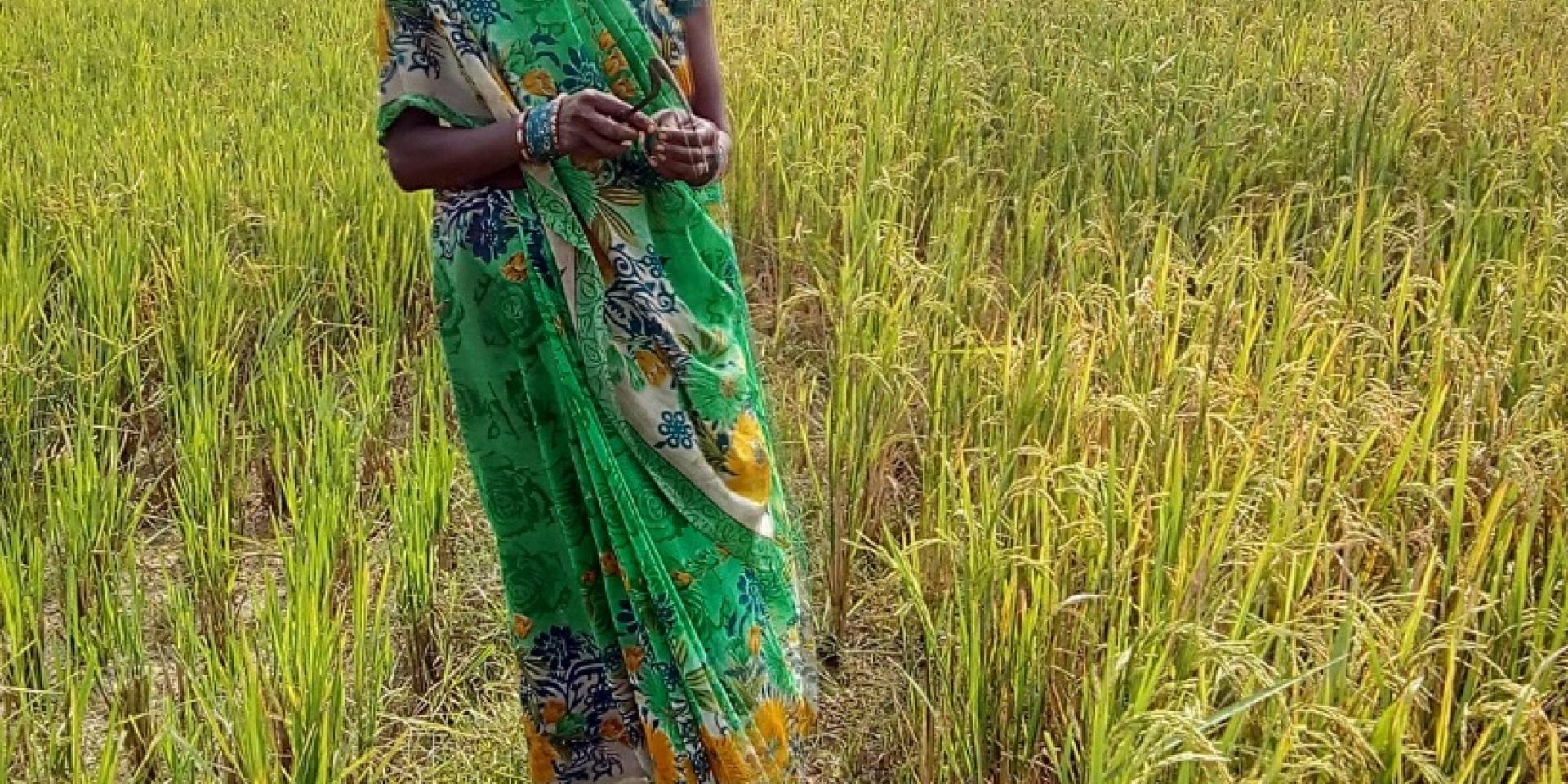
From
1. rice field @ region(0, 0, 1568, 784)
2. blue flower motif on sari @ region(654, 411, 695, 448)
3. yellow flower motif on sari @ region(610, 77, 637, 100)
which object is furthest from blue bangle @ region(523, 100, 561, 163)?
rice field @ region(0, 0, 1568, 784)

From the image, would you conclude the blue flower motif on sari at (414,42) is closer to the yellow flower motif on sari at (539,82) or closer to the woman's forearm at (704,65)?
the yellow flower motif on sari at (539,82)

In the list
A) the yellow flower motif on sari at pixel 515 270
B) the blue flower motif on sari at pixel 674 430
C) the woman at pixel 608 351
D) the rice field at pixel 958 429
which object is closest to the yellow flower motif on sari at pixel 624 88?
the woman at pixel 608 351

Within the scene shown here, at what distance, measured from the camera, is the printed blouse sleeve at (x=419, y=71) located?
1398 millimetres


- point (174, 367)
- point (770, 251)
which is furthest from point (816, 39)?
point (174, 367)

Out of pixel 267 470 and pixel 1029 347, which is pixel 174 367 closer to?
pixel 267 470

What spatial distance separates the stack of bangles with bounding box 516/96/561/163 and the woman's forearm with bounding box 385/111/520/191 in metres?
0.01

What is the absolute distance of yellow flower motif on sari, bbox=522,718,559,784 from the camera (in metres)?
1.65

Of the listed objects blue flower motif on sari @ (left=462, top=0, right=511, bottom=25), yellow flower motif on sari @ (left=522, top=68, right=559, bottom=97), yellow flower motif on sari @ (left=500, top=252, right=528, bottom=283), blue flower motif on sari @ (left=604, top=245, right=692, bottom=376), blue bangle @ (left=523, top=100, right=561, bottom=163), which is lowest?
blue flower motif on sari @ (left=604, top=245, right=692, bottom=376)

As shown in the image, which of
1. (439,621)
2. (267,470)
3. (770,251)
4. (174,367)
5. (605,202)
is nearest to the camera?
(605,202)

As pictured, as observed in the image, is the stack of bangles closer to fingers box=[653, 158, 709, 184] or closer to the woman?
the woman

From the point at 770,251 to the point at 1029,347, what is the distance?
49.1 inches

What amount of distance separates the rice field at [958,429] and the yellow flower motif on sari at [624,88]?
0.63m

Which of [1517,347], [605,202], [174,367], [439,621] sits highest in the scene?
[605,202]

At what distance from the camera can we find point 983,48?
14.5ft
